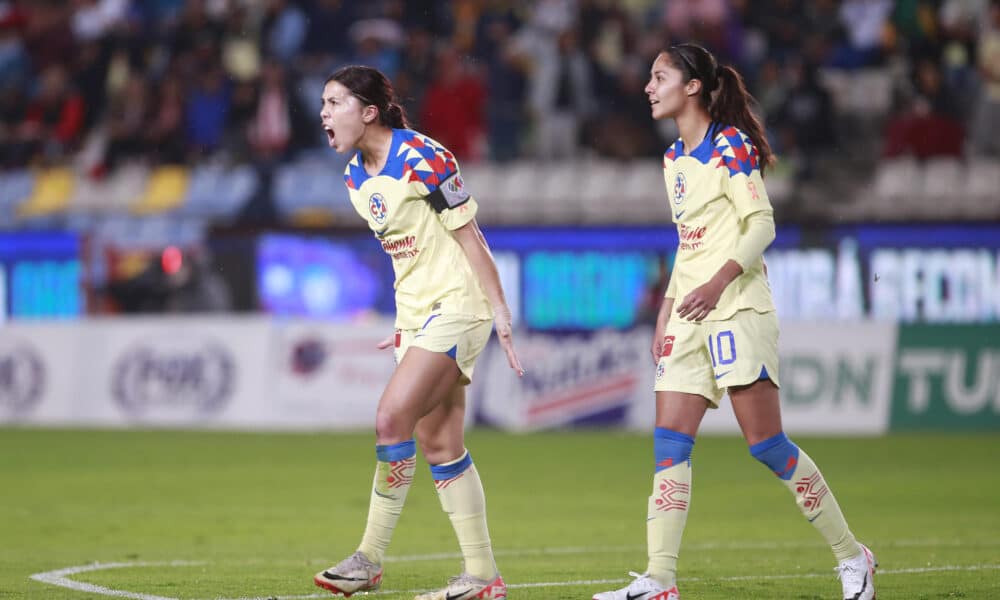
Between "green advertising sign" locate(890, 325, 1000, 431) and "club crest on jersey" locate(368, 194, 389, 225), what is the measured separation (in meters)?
11.5

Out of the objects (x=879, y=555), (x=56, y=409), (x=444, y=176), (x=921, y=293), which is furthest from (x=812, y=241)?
(x=444, y=176)

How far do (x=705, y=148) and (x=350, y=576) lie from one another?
2.20m

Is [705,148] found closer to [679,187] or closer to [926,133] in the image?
[679,187]

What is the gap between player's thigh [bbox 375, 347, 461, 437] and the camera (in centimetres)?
597

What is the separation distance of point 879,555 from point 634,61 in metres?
13.8

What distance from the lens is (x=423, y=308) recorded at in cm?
616

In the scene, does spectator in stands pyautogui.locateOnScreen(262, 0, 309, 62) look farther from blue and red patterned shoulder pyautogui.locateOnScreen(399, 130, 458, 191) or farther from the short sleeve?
the short sleeve

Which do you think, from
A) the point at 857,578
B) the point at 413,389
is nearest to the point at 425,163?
the point at 413,389

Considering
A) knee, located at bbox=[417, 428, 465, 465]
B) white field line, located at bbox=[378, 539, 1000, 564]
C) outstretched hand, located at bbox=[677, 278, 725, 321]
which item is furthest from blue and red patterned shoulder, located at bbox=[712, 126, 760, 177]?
white field line, located at bbox=[378, 539, 1000, 564]

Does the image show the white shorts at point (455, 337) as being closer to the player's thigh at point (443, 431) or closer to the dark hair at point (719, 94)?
the player's thigh at point (443, 431)

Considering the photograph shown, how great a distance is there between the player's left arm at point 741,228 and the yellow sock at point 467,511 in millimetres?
1111

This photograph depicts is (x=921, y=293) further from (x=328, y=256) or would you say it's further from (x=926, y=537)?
(x=926, y=537)

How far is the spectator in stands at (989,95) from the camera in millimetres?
18734

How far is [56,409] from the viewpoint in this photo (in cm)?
1873
